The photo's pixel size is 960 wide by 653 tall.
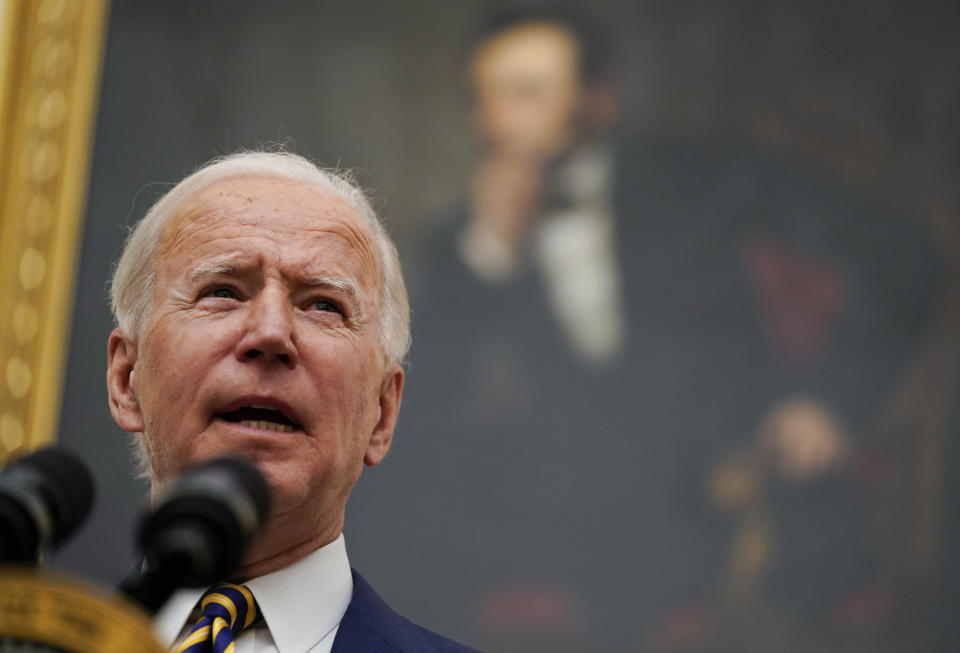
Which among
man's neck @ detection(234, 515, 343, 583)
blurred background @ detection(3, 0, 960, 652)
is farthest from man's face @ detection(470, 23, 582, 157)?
man's neck @ detection(234, 515, 343, 583)

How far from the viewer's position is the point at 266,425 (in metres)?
1.86

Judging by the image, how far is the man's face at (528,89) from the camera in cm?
741

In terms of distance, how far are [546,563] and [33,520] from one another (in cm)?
586

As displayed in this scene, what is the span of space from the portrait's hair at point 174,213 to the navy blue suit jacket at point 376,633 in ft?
1.51

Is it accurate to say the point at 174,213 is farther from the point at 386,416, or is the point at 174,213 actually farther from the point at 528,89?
the point at 528,89

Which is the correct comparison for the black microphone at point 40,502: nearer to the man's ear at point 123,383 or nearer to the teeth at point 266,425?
the teeth at point 266,425

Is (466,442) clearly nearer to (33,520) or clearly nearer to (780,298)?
(780,298)

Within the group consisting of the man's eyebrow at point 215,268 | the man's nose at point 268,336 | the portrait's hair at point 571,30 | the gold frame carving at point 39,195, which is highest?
the portrait's hair at point 571,30

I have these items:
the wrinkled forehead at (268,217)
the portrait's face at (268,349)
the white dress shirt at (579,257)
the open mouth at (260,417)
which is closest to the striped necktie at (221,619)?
the portrait's face at (268,349)

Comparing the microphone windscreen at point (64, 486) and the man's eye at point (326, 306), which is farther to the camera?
the man's eye at point (326, 306)

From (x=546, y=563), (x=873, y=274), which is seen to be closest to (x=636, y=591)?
(x=546, y=563)

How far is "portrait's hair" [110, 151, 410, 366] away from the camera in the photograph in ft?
7.23

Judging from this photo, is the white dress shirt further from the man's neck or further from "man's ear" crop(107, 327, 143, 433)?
the man's neck

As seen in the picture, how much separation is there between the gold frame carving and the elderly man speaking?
4.41 meters
